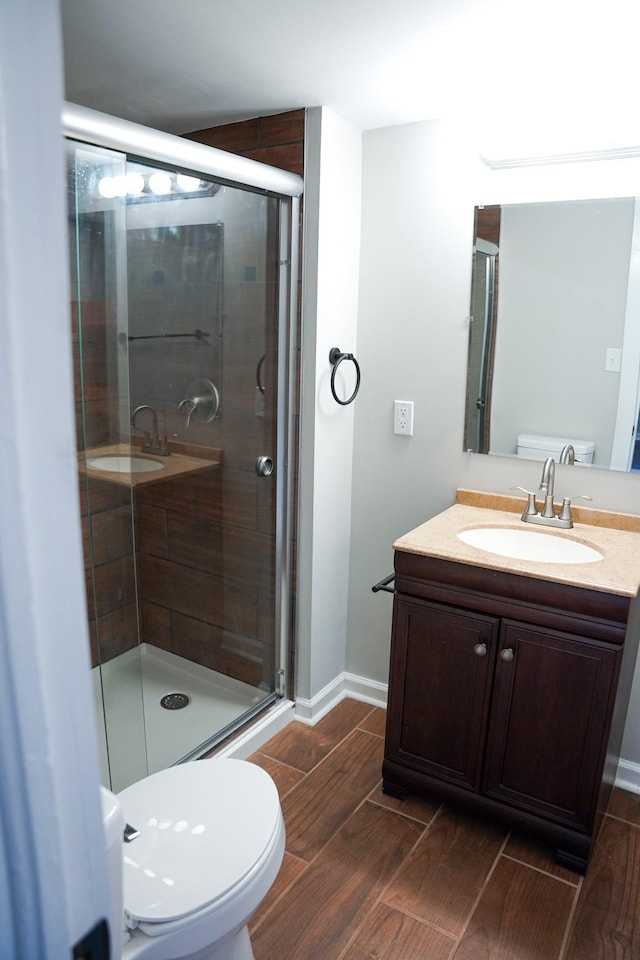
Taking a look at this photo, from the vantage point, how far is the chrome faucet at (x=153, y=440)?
201 cm

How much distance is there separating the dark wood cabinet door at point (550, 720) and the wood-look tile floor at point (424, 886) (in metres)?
0.19

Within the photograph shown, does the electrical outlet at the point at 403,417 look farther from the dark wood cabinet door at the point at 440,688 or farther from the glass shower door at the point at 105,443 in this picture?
the glass shower door at the point at 105,443

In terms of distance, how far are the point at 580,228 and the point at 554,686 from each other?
4.40 ft

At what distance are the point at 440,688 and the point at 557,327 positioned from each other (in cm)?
117

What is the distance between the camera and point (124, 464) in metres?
1.94

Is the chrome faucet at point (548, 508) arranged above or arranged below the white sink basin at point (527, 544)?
above

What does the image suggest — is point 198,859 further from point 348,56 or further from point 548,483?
point 348,56

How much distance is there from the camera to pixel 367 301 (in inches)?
99.0

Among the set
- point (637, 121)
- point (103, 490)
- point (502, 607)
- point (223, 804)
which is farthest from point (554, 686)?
point (637, 121)

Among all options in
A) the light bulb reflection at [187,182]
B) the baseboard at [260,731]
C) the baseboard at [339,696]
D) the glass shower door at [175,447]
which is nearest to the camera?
the glass shower door at [175,447]

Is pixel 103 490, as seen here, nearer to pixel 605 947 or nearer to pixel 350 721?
pixel 350 721

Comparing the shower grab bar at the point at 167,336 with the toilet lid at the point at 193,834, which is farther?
the shower grab bar at the point at 167,336

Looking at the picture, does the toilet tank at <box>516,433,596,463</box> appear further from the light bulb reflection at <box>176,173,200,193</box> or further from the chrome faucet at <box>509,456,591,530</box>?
the light bulb reflection at <box>176,173,200,193</box>

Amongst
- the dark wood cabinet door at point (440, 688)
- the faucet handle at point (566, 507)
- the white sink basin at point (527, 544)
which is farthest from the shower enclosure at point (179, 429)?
the faucet handle at point (566, 507)
